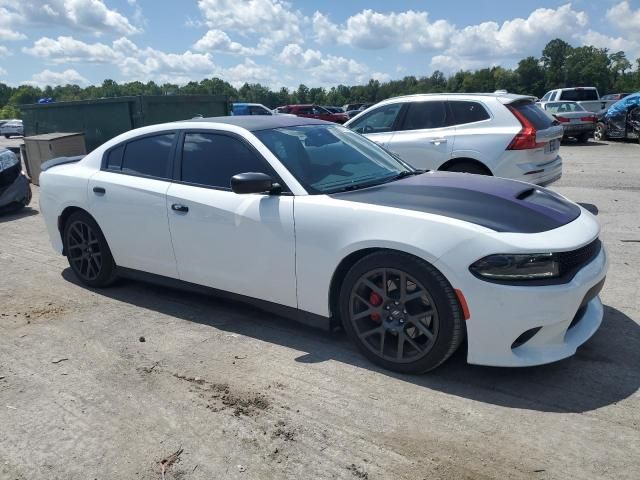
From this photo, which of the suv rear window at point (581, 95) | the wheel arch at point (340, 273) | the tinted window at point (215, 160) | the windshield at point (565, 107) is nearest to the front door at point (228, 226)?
the tinted window at point (215, 160)

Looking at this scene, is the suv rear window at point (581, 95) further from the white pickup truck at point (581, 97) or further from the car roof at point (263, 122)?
the car roof at point (263, 122)

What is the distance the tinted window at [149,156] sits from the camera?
4.71 metres

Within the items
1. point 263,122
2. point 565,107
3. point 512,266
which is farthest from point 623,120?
point 512,266

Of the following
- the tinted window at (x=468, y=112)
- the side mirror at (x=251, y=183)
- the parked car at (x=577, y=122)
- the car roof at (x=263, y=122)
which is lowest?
the parked car at (x=577, y=122)

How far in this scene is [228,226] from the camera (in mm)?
4113

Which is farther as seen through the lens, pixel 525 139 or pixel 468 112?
pixel 468 112

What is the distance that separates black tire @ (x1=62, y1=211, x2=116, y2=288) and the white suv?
4.47m

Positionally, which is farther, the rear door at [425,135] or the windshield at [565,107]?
the windshield at [565,107]

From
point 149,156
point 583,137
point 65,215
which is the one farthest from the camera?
point 583,137

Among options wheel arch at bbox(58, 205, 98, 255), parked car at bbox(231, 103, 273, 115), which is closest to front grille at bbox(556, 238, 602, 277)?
wheel arch at bbox(58, 205, 98, 255)

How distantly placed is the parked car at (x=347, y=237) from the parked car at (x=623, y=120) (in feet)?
57.4

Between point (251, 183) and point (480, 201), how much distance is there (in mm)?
1509

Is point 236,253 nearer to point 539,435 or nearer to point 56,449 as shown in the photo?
point 56,449

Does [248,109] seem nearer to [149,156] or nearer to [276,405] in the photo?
[149,156]
